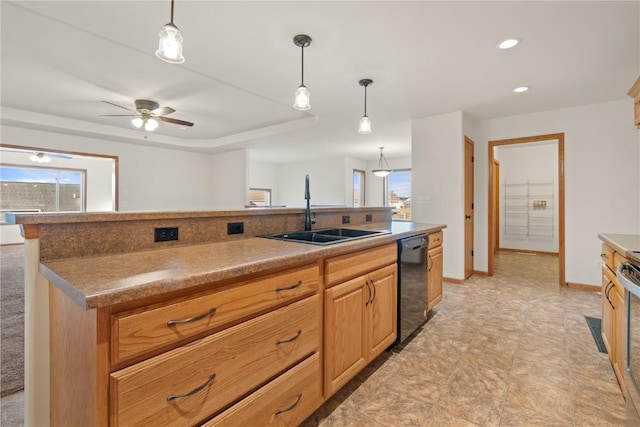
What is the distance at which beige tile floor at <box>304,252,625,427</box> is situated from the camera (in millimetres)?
1535

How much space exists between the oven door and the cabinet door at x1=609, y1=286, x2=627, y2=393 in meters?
0.10

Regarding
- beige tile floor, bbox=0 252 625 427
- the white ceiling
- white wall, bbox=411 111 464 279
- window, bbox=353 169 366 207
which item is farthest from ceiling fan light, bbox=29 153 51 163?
white wall, bbox=411 111 464 279

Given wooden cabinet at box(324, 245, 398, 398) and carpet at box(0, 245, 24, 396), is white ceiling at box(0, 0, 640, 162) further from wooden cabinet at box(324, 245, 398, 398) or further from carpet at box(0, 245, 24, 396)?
carpet at box(0, 245, 24, 396)

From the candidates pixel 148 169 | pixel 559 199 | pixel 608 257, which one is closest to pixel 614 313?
pixel 608 257

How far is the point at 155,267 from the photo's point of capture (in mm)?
1034

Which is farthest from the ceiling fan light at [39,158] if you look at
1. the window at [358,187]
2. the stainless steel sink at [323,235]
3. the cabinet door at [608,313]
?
the cabinet door at [608,313]

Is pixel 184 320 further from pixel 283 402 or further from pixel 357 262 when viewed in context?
pixel 357 262

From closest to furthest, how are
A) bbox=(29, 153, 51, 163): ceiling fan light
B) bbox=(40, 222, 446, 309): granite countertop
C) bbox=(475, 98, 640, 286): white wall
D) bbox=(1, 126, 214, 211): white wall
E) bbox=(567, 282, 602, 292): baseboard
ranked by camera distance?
bbox=(40, 222, 446, 309): granite countertop
bbox=(475, 98, 640, 286): white wall
bbox=(567, 282, 602, 292): baseboard
bbox=(1, 126, 214, 211): white wall
bbox=(29, 153, 51, 163): ceiling fan light

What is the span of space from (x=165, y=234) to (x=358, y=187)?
7.83m

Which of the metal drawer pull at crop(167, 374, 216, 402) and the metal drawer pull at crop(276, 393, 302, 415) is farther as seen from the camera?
the metal drawer pull at crop(276, 393, 302, 415)

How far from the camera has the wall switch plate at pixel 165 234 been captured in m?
1.42

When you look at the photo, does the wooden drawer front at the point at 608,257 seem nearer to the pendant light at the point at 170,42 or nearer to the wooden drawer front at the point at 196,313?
the wooden drawer front at the point at 196,313

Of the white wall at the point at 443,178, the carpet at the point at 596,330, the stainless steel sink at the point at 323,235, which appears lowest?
the carpet at the point at 596,330

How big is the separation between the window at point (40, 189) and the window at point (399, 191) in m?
8.96
